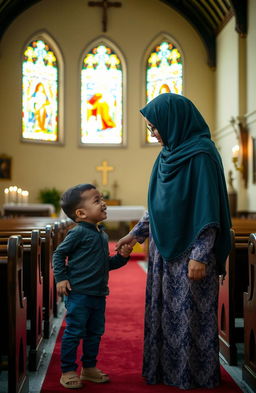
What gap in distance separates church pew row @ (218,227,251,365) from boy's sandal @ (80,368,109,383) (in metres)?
0.82

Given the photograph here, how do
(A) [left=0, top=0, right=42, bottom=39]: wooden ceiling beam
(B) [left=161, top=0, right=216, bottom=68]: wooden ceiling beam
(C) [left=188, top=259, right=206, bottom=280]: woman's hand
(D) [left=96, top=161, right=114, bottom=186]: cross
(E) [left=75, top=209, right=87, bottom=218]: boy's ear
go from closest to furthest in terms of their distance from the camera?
(C) [left=188, top=259, right=206, bottom=280]: woman's hand, (E) [left=75, top=209, right=87, bottom=218]: boy's ear, (A) [left=0, top=0, right=42, bottom=39]: wooden ceiling beam, (B) [left=161, top=0, right=216, bottom=68]: wooden ceiling beam, (D) [left=96, top=161, right=114, bottom=186]: cross

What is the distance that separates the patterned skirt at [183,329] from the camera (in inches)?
103

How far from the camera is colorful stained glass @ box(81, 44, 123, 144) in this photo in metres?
14.5

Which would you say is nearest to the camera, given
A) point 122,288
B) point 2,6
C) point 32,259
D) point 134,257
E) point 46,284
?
point 32,259

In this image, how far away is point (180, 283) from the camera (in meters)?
2.66

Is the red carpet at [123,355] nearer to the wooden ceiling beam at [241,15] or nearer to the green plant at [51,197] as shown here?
the wooden ceiling beam at [241,15]

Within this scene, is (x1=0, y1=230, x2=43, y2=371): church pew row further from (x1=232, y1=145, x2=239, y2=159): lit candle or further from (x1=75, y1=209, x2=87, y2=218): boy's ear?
(x1=232, y1=145, x2=239, y2=159): lit candle

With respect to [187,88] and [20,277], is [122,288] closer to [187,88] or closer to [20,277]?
[20,277]

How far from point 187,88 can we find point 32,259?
11.8m

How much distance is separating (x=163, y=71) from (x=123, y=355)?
39.4ft

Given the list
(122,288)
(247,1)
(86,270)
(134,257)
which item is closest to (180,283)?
(86,270)

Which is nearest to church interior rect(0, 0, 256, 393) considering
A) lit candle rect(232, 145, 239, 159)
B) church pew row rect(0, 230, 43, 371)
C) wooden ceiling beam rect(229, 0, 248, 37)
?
lit candle rect(232, 145, 239, 159)

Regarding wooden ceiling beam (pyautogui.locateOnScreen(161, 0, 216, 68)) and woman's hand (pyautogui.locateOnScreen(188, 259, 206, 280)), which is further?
wooden ceiling beam (pyautogui.locateOnScreen(161, 0, 216, 68))

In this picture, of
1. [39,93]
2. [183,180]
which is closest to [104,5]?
[39,93]
